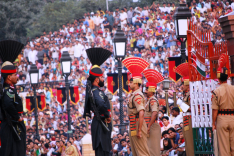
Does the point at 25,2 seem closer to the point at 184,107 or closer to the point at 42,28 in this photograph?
the point at 42,28

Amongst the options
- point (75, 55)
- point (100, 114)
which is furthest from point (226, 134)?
point (75, 55)

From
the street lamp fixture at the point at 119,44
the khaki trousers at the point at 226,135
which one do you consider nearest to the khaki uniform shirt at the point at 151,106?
the khaki trousers at the point at 226,135

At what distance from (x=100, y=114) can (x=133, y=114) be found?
2.36 feet

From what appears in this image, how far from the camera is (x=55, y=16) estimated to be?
4369 cm

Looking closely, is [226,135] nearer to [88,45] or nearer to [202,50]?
[202,50]

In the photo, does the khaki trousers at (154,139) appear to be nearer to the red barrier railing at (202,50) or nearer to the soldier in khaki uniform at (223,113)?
the red barrier railing at (202,50)

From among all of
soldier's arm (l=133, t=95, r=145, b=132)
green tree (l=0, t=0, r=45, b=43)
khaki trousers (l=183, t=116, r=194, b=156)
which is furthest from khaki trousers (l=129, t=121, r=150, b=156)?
green tree (l=0, t=0, r=45, b=43)

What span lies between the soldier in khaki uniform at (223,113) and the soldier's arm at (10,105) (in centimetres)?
370

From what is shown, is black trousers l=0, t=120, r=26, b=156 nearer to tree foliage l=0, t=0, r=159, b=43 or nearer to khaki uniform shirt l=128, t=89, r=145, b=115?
khaki uniform shirt l=128, t=89, r=145, b=115

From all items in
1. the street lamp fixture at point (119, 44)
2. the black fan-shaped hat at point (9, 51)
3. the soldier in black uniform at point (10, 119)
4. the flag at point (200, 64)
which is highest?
the street lamp fixture at point (119, 44)

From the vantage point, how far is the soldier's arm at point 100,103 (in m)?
7.87

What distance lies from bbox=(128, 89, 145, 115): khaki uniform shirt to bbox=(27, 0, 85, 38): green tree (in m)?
35.5

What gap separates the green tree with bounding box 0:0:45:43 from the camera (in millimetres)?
43500

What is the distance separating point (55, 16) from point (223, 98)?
126 feet
